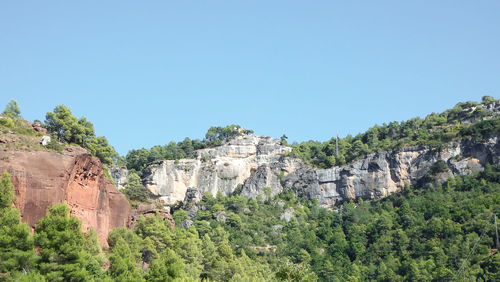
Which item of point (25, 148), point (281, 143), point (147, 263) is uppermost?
point (281, 143)

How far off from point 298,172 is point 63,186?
296 ft

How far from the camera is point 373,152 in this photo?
144 metres

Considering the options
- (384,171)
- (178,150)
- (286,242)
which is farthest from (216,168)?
(384,171)

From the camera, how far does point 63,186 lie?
61281 mm

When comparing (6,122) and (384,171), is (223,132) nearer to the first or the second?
(384,171)

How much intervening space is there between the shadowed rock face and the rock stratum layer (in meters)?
69.0

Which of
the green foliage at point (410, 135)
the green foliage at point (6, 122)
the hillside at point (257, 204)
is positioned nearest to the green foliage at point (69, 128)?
the hillside at point (257, 204)

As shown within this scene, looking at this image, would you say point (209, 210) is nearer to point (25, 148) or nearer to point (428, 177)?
point (428, 177)

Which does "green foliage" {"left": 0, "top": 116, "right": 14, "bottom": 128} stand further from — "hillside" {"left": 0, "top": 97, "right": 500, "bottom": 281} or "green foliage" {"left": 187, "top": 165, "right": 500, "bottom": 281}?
"green foliage" {"left": 187, "top": 165, "right": 500, "bottom": 281}

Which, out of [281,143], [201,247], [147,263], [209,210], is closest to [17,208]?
[147,263]

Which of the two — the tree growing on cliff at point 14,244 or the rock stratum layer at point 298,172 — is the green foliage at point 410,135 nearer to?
the rock stratum layer at point 298,172

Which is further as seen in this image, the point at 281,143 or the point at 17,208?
the point at 281,143

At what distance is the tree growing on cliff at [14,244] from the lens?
168ft

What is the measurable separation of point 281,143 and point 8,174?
105760 millimetres
